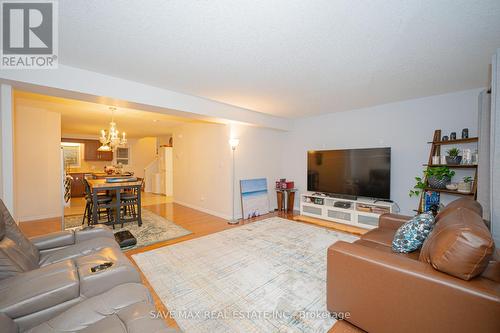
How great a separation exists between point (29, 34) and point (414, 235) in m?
3.93

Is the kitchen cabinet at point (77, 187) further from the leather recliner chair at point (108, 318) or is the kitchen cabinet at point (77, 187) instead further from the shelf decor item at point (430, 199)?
the shelf decor item at point (430, 199)

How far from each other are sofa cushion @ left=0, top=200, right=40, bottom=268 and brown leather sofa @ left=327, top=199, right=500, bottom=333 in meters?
2.44

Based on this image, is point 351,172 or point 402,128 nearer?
point 402,128

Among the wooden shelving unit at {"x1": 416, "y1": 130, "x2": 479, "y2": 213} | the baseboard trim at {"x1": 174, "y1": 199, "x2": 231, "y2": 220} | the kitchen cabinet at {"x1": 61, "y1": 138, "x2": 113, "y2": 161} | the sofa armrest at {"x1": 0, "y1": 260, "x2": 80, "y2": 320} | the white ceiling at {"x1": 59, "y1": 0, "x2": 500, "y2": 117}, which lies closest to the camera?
the sofa armrest at {"x1": 0, "y1": 260, "x2": 80, "y2": 320}

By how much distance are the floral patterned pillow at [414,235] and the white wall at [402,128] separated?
7.51 feet

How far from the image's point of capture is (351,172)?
4.26m

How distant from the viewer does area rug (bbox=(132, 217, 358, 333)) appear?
5.66 ft

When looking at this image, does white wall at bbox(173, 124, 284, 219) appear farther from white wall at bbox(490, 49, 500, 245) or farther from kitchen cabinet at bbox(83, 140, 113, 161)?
kitchen cabinet at bbox(83, 140, 113, 161)

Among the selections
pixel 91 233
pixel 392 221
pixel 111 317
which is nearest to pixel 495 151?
pixel 392 221

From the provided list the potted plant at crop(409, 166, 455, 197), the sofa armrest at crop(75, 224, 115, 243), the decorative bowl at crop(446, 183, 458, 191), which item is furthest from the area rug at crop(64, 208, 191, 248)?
the decorative bowl at crop(446, 183, 458, 191)

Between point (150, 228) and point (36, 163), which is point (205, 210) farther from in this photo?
point (36, 163)

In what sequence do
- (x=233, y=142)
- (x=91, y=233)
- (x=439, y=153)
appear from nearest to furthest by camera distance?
(x=91, y=233), (x=439, y=153), (x=233, y=142)

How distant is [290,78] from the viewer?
2.77 metres

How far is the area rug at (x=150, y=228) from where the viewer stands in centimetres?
347
